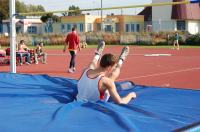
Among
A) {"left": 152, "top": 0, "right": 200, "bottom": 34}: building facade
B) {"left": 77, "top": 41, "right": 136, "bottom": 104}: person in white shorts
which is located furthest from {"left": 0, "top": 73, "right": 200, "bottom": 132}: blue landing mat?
{"left": 152, "top": 0, "right": 200, "bottom": 34}: building facade

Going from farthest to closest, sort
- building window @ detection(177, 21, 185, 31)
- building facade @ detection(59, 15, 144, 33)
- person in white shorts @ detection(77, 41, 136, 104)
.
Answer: building facade @ detection(59, 15, 144, 33)
building window @ detection(177, 21, 185, 31)
person in white shorts @ detection(77, 41, 136, 104)

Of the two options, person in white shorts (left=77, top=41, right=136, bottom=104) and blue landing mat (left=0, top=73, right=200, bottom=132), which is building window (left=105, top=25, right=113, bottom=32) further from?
person in white shorts (left=77, top=41, right=136, bottom=104)

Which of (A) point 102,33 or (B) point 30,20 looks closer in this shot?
(A) point 102,33

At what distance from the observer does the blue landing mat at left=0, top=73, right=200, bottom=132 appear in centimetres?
379

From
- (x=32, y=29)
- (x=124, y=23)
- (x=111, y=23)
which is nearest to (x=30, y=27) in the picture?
(x=32, y=29)

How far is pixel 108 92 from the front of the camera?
5227mm

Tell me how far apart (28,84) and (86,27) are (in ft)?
156

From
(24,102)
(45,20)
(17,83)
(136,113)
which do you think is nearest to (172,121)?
(136,113)

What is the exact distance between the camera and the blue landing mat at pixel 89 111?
149 inches

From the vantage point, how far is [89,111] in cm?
443

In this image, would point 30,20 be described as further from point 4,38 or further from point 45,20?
point 4,38

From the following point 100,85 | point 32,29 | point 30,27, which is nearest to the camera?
point 100,85

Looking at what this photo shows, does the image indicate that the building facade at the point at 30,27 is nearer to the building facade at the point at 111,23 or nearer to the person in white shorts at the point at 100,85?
the building facade at the point at 111,23

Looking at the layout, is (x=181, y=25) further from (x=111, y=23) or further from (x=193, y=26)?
(x=111, y=23)
